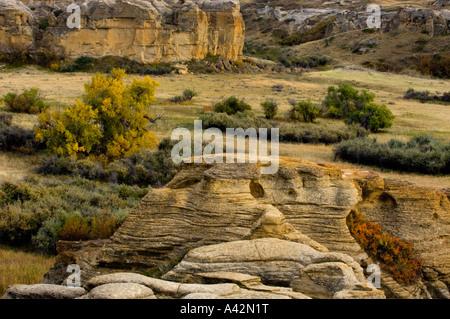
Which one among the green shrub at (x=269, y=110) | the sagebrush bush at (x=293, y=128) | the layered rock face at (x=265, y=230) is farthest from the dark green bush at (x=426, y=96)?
the layered rock face at (x=265, y=230)

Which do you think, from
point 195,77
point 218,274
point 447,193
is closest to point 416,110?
point 195,77

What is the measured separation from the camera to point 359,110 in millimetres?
25484

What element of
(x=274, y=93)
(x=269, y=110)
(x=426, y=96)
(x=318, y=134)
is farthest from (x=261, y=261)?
(x=426, y=96)

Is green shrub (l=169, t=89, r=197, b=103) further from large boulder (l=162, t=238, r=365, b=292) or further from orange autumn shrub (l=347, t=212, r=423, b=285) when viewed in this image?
large boulder (l=162, t=238, r=365, b=292)

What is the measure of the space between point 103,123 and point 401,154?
10.2 meters

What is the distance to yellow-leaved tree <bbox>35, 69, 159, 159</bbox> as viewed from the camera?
17.0 m

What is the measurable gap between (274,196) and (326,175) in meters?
0.90

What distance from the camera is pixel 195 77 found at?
42375 mm

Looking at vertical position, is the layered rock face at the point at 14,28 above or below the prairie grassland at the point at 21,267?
above

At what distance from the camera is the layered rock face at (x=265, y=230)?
6199mm

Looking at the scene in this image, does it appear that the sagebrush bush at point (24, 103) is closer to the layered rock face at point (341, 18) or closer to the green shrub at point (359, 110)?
the green shrub at point (359, 110)

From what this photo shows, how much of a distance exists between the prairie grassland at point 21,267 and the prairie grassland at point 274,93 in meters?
5.98

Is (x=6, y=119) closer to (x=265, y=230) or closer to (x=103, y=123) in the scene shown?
(x=103, y=123)
